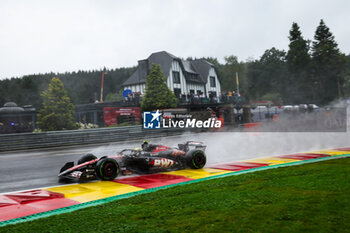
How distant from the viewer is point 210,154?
13.9 metres

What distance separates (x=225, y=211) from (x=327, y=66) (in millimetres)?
55710

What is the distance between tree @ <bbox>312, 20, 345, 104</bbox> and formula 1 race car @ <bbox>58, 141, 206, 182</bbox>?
4652 cm

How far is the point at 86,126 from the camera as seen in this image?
2892 cm

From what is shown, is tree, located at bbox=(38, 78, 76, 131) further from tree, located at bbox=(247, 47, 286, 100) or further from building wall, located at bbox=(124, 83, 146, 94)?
tree, located at bbox=(247, 47, 286, 100)

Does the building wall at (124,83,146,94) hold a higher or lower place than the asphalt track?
higher

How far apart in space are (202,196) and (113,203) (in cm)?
172

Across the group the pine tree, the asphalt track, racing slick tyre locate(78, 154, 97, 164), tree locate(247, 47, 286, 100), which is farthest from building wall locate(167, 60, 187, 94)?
racing slick tyre locate(78, 154, 97, 164)

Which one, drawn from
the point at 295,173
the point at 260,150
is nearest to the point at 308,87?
the point at 260,150

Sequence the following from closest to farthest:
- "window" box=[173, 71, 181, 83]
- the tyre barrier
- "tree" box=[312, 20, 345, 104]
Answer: the tyre barrier → "window" box=[173, 71, 181, 83] → "tree" box=[312, 20, 345, 104]

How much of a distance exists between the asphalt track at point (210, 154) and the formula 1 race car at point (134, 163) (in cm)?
75

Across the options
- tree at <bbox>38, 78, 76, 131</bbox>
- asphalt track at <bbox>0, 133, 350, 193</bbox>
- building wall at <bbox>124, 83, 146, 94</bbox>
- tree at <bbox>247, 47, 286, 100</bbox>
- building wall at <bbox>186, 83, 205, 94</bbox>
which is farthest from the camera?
tree at <bbox>247, 47, 286, 100</bbox>

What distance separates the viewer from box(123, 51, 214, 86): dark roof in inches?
1513

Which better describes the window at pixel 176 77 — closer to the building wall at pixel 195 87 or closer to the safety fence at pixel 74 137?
the building wall at pixel 195 87

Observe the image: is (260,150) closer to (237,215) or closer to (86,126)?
(237,215)
